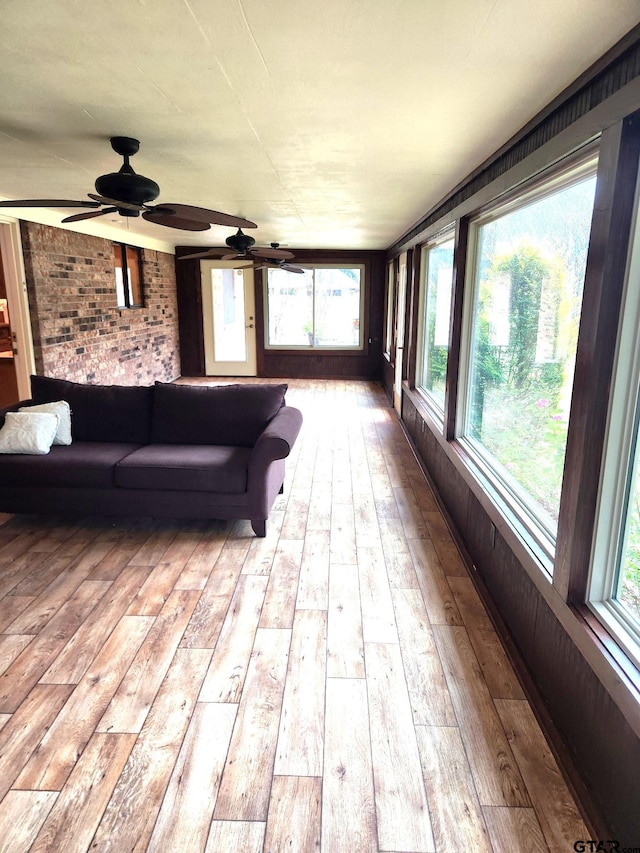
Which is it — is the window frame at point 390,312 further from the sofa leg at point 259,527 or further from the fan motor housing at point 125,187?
the fan motor housing at point 125,187

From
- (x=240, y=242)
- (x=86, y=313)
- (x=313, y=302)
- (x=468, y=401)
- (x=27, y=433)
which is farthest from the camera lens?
(x=313, y=302)

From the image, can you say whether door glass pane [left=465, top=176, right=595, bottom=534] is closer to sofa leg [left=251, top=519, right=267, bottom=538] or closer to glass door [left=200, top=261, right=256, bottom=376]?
sofa leg [left=251, top=519, right=267, bottom=538]

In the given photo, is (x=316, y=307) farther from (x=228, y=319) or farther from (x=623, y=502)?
(x=623, y=502)

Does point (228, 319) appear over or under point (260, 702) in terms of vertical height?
over

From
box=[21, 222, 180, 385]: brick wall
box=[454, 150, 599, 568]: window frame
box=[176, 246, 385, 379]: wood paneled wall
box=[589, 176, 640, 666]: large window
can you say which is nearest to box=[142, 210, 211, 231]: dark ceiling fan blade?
box=[454, 150, 599, 568]: window frame

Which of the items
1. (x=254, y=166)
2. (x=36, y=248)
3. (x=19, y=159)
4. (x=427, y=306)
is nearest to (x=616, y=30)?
(x=254, y=166)

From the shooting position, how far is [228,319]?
941 cm

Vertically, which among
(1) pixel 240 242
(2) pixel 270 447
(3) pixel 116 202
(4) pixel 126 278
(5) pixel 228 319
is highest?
(1) pixel 240 242

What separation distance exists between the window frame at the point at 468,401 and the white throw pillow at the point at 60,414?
8.75ft

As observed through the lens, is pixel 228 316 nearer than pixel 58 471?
No

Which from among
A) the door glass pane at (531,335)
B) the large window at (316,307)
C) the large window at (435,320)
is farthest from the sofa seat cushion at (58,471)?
the large window at (316,307)

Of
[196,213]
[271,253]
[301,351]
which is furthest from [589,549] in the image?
[301,351]

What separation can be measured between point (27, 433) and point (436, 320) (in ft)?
11.5

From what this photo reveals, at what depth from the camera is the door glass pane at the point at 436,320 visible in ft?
14.5
